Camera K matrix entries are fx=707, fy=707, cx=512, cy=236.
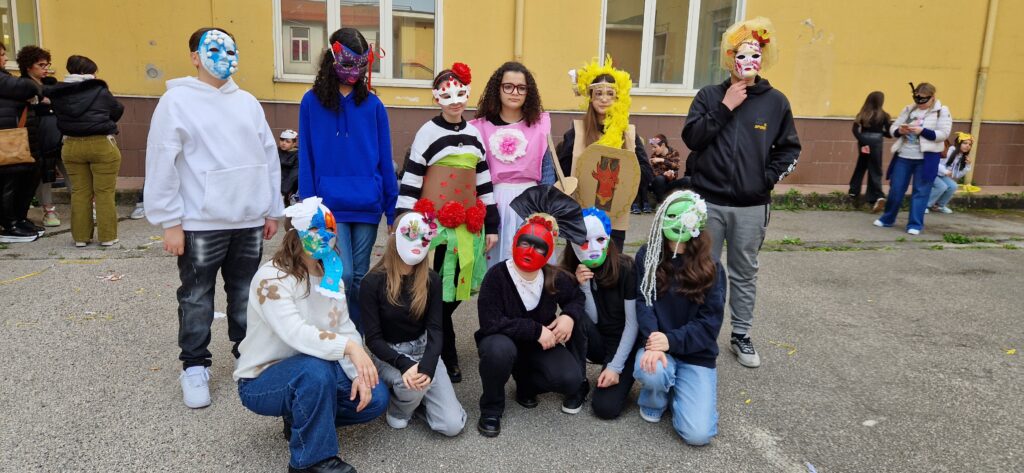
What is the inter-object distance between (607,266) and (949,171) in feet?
25.9

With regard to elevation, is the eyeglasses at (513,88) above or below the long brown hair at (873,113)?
below

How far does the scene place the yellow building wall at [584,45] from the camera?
8656 mm

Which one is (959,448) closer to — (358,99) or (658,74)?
(358,99)

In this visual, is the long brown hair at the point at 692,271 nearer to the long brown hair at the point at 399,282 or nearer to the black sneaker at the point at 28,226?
the long brown hair at the point at 399,282

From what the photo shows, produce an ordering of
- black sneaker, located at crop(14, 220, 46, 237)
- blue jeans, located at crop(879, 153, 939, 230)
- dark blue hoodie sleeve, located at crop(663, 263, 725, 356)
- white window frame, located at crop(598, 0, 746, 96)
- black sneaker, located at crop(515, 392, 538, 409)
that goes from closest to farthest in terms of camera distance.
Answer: dark blue hoodie sleeve, located at crop(663, 263, 725, 356)
black sneaker, located at crop(515, 392, 538, 409)
black sneaker, located at crop(14, 220, 46, 237)
blue jeans, located at crop(879, 153, 939, 230)
white window frame, located at crop(598, 0, 746, 96)

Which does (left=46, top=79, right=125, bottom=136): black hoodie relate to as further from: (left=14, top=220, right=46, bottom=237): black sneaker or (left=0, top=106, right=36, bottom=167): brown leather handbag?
(left=14, top=220, right=46, bottom=237): black sneaker

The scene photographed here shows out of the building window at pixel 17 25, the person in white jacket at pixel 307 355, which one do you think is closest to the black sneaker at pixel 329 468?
the person in white jacket at pixel 307 355

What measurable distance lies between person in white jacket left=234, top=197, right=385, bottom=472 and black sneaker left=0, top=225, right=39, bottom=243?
16.2ft

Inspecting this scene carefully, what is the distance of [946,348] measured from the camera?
4.57 m

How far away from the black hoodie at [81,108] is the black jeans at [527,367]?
4762mm

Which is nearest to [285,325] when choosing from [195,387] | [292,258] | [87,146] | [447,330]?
[292,258]

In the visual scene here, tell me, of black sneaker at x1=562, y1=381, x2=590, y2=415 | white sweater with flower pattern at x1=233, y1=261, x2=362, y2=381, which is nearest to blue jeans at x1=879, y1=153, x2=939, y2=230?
black sneaker at x1=562, y1=381, x2=590, y2=415

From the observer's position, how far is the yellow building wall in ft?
28.4

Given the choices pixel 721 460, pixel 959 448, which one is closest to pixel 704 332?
pixel 721 460
